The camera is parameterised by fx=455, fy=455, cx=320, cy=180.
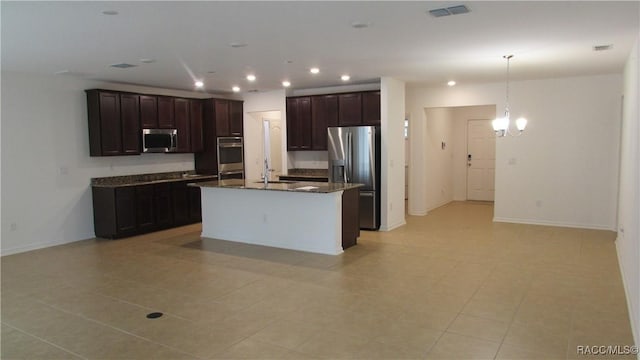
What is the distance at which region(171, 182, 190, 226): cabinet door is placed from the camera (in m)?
8.30

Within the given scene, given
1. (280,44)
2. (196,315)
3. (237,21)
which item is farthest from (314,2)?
(196,315)

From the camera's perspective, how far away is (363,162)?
7.88 metres

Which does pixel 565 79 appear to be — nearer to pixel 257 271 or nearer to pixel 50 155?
pixel 257 271

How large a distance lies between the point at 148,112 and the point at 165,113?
0.38m

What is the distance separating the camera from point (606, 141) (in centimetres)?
771

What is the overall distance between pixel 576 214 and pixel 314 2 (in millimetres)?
6788

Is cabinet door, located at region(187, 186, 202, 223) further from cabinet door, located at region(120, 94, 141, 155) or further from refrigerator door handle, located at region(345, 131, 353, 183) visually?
refrigerator door handle, located at region(345, 131, 353, 183)

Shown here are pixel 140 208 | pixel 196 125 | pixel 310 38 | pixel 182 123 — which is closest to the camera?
pixel 310 38

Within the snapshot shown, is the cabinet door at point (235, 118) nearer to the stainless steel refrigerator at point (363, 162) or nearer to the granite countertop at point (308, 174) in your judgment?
the granite countertop at point (308, 174)

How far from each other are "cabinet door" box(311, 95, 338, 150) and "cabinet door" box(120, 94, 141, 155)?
318 cm

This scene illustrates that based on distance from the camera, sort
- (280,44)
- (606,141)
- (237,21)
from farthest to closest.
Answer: (606,141)
(280,44)
(237,21)

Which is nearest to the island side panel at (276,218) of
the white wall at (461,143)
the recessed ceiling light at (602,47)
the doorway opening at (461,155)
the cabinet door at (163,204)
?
the cabinet door at (163,204)

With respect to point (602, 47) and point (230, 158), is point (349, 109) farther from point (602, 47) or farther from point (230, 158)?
point (602, 47)

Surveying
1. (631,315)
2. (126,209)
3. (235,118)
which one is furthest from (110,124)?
(631,315)
